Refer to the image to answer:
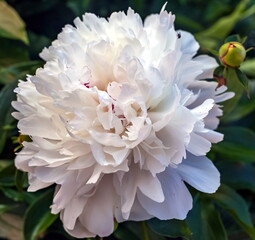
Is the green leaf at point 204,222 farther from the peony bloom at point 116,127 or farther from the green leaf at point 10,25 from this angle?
the green leaf at point 10,25

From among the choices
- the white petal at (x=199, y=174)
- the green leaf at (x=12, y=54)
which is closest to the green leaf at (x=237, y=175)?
the white petal at (x=199, y=174)

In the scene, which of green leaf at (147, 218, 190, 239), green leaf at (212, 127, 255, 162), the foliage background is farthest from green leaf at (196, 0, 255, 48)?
green leaf at (147, 218, 190, 239)

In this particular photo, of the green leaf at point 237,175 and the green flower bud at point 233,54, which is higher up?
the green flower bud at point 233,54

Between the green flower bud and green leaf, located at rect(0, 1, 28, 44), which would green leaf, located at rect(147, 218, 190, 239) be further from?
green leaf, located at rect(0, 1, 28, 44)

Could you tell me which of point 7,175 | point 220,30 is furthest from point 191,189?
point 220,30

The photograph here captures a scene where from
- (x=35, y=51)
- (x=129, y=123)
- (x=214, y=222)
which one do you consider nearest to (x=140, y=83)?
(x=129, y=123)

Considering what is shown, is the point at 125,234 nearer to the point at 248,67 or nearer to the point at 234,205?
the point at 234,205
